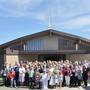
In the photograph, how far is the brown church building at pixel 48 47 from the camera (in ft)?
107

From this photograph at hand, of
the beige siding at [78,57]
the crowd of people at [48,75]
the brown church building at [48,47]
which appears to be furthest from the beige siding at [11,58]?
the crowd of people at [48,75]

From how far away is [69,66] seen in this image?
2441cm

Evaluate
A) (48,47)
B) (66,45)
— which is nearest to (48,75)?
(66,45)

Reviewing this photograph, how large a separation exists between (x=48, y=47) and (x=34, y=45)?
4.26 ft

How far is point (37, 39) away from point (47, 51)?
1840 mm

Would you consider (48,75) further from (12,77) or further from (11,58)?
(11,58)

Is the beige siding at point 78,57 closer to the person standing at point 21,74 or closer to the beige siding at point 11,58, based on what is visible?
the beige siding at point 11,58

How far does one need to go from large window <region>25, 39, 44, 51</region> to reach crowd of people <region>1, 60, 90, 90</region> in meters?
8.91

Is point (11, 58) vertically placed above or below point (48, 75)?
above

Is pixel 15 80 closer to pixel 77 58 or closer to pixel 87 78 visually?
pixel 87 78

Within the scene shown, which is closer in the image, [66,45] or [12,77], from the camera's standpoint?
[12,77]

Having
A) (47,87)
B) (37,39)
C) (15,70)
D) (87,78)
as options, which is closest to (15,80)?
(15,70)

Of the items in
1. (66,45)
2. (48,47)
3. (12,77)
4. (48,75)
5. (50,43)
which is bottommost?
(12,77)

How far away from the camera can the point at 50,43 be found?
33.9 meters
